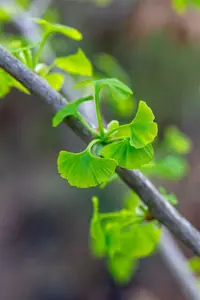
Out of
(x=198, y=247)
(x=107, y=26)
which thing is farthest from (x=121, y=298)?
(x=198, y=247)

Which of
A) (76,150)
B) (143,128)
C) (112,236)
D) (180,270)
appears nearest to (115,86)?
(143,128)

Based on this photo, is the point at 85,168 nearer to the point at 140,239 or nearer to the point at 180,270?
the point at 140,239

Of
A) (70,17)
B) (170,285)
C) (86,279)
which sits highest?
(70,17)

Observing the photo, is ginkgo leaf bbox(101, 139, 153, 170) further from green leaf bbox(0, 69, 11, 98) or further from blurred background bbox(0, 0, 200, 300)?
blurred background bbox(0, 0, 200, 300)

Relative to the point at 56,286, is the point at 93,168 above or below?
above

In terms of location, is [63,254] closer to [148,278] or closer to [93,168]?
[148,278]
